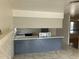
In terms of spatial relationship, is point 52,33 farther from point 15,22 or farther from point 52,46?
point 15,22

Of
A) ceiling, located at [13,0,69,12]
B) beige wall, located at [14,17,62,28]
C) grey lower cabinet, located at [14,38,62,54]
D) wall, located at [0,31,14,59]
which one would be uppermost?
ceiling, located at [13,0,69,12]

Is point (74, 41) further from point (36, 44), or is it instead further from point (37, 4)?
point (37, 4)

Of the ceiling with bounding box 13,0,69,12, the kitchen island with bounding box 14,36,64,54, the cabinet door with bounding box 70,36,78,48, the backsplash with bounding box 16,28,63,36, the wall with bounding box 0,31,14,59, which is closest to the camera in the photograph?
the wall with bounding box 0,31,14,59

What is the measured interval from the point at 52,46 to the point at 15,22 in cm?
233

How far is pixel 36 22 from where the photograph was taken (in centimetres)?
643

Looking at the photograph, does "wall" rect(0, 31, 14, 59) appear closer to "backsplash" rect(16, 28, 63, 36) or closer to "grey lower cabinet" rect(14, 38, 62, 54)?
"grey lower cabinet" rect(14, 38, 62, 54)

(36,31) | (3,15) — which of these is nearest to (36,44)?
(36,31)

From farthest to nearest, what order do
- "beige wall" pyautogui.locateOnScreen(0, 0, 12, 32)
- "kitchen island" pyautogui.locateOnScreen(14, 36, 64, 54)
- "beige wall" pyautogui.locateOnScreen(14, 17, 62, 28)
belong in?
"kitchen island" pyautogui.locateOnScreen(14, 36, 64, 54)
"beige wall" pyautogui.locateOnScreen(14, 17, 62, 28)
"beige wall" pyautogui.locateOnScreen(0, 0, 12, 32)

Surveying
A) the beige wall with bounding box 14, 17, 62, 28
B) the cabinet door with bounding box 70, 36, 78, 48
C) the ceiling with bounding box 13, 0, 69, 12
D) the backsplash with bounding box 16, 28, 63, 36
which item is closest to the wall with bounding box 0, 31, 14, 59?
the ceiling with bounding box 13, 0, 69, 12

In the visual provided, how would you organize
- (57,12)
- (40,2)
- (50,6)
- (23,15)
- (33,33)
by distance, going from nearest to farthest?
(40,2), (50,6), (23,15), (57,12), (33,33)

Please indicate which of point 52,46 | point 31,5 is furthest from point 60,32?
point 31,5

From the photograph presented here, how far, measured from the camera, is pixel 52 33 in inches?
279

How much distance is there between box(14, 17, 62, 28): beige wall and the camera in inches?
242

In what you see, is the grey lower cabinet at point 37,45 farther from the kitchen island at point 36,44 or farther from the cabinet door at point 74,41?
the cabinet door at point 74,41
